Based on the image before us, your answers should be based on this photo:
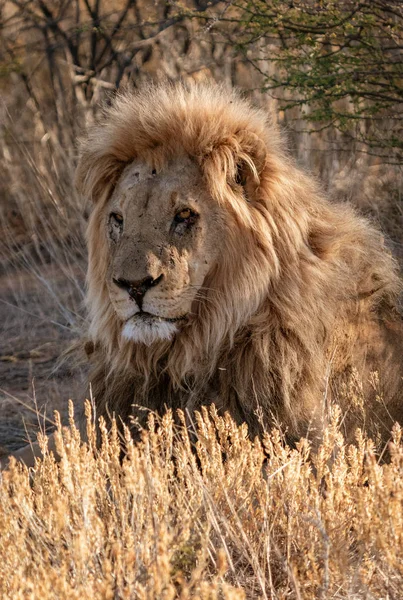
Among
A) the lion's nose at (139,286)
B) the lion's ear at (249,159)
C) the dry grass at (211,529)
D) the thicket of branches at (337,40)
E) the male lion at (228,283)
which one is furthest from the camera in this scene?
the thicket of branches at (337,40)

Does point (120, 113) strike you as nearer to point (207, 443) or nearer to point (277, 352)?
point (277, 352)

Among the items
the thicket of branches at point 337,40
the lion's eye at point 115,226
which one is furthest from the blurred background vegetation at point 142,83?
the lion's eye at point 115,226

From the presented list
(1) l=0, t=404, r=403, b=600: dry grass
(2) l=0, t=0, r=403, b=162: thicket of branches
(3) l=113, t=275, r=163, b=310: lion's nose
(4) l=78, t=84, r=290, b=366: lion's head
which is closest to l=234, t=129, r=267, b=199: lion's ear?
(4) l=78, t=84, r=290, b=366: lion's head

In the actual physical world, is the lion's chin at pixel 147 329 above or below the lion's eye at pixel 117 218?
below

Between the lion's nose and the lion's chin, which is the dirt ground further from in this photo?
the lion's nose

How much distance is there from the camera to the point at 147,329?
400cm

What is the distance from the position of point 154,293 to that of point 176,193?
530mm

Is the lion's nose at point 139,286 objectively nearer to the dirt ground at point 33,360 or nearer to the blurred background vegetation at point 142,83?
the blurred background vegetation at point 142,83

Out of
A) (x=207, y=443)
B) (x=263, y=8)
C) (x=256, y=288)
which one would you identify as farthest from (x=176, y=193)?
(x=263, y=8)

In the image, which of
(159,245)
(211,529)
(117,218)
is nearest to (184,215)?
(159,245)

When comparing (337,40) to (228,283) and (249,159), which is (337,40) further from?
(228,283)

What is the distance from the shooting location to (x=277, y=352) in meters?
4.22

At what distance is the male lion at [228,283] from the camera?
414 cm

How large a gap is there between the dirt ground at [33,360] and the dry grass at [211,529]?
172cm
